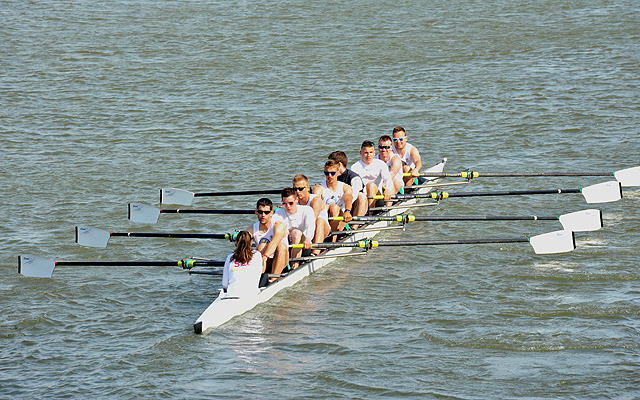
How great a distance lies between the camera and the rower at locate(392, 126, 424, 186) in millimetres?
13906

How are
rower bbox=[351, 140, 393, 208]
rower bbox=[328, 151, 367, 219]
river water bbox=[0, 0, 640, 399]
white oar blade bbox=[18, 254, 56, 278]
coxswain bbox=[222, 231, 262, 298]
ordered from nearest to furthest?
river water bbox=[0, 0, 640, 399], coxswain bbox=[222, 231, 262, 298], white oar blade bbox=[18, 254, 56, 278], rower bbox=[328, 151, 367, 219], rower bbox=[351, 140, 393, 208]

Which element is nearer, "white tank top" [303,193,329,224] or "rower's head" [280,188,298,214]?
"rower's head" [280,188,298,214]

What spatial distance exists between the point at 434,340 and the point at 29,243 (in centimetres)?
677

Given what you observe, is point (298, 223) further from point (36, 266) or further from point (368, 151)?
point (36, 266)

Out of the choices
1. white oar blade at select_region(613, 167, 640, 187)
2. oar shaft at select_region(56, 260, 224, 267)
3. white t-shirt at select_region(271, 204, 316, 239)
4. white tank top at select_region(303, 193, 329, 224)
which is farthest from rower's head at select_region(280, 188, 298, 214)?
white oar blade at select_region(613, 167, 640, 187)

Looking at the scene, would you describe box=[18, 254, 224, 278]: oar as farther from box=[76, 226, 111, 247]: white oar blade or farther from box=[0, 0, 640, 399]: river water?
box=[76, 226, 111, 247]: white oar blade

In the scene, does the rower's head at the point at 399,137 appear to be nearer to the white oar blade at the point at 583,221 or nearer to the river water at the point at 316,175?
the river water at the point at 316,175

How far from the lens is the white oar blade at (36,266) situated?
9.95m

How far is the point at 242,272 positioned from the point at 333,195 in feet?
9.10

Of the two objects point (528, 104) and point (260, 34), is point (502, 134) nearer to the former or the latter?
point (528, 104)

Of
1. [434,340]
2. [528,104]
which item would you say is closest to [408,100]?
[528,104]

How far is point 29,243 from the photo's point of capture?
491 inches

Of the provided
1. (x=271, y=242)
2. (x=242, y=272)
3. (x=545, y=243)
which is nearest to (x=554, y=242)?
(x=545, y=243)

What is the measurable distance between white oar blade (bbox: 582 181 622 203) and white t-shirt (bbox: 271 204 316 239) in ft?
15.2
